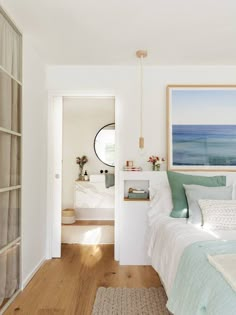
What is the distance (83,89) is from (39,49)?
2.28ft

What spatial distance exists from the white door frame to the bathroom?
5.41 feet

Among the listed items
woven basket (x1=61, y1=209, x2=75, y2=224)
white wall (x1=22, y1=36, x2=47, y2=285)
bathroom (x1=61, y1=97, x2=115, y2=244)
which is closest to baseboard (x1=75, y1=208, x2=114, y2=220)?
bathroom (x1=61, y1=97, x2=115, y2=244)

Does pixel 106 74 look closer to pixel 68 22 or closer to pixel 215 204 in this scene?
pixel 68 22

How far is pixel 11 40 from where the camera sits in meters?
2.42

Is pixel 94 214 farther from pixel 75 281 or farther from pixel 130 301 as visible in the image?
pixel 130 301

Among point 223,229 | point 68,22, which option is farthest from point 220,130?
point 68,22

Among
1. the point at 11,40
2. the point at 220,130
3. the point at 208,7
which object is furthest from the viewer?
the point at 220,130

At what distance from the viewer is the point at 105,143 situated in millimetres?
5688

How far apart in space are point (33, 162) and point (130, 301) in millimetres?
1637

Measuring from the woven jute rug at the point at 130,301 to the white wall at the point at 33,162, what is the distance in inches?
31.5

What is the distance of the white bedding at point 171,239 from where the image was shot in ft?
6.80

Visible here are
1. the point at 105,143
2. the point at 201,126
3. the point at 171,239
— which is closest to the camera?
the point at 171,239

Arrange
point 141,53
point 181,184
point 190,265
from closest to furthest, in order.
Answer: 1. point 190,265
2. point 181,184
3. point 141,53

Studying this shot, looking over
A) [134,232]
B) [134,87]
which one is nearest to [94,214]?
[134,232]
